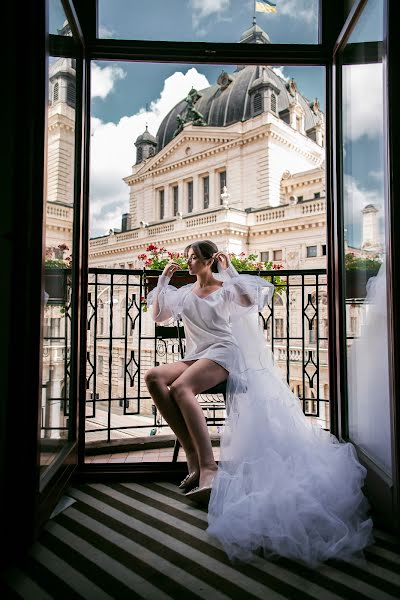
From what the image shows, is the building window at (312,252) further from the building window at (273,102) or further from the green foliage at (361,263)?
the green foliage at (361,263)

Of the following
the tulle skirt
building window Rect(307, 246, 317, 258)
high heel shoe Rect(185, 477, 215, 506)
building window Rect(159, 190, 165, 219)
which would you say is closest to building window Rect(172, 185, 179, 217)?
building window Rect(159, 190, 165, 219)

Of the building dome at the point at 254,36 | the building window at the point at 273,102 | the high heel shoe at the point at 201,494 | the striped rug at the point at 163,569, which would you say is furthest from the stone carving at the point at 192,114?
the striped rug at the point at 163,569

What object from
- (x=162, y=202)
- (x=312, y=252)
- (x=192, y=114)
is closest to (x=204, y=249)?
(x=312, y=252)

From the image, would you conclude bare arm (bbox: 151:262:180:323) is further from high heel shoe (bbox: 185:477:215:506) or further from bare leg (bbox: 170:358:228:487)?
high heel shoe (bbox: 185:477:215:506)

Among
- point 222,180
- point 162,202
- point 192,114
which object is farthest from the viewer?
point 162,202

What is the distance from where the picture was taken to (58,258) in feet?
5.95

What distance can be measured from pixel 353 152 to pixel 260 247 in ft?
74.0

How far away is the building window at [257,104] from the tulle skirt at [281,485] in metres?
27.6

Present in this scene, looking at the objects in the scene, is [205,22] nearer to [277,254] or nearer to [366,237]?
[366,237]

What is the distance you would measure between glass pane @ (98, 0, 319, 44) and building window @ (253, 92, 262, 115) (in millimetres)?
26211

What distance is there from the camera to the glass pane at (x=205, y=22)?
224 cm

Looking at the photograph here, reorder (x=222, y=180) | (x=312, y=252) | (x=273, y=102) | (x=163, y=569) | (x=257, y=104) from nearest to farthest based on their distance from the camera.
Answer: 1. (x=163, y=569)
2. (x=312, y=252)
3. (x=257, y=104)
4. (x=273, y=102)
5. (x=222, y=180)

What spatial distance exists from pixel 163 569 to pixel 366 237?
1.52 meters

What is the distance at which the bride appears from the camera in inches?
55.7
